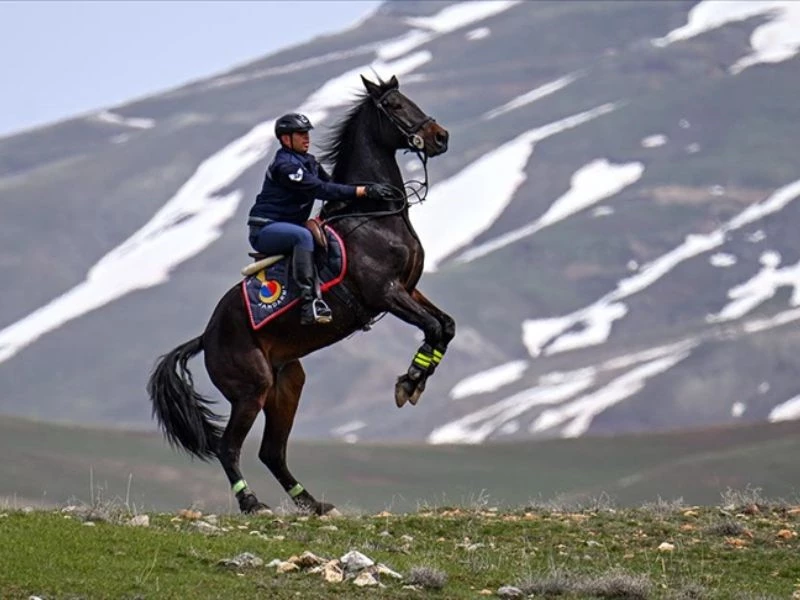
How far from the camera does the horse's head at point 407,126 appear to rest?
19.4 metres

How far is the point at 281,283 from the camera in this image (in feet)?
62.1

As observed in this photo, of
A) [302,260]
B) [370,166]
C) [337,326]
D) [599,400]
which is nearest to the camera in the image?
[302,260]

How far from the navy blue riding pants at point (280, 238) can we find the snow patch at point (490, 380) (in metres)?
163

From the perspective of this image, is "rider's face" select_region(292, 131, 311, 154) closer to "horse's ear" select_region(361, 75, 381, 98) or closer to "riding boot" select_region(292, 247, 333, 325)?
"horse's ear" select_region(361, 75, 381, 98)

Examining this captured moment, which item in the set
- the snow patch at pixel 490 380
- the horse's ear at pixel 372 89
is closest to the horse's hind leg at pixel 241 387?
the horse's ear at pixel 372 89

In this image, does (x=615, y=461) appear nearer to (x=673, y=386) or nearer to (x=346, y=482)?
(x=346, y=482)

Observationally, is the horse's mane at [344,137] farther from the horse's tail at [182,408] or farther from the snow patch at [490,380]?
the snow patch at [490,380]

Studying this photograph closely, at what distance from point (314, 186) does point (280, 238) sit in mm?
582

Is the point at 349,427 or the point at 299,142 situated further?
the point at 349,427

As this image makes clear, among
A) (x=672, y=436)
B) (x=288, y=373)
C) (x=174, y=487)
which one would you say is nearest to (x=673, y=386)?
(x=672, y=436)

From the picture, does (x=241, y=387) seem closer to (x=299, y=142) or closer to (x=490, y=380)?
(x=299, y=142)

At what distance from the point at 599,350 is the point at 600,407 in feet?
90.2

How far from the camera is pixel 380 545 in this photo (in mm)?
15914

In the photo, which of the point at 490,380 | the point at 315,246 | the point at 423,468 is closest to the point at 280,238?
the point at 315,246
